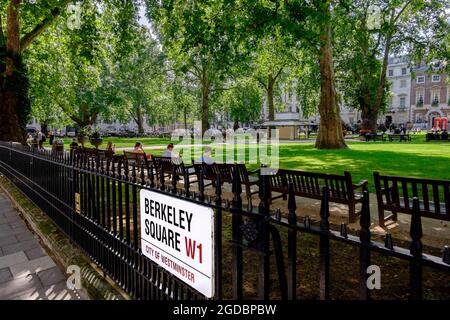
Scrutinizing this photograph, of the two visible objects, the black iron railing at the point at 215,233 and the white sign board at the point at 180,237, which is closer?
the black iron railing at the point at 215,233

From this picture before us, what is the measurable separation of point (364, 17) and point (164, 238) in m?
28.7

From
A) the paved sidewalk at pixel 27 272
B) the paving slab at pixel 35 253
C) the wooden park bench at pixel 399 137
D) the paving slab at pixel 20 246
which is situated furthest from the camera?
the wooden park bench at pixel 399 137

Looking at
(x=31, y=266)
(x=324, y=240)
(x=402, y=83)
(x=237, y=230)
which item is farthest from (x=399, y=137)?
(x=402, y=83)

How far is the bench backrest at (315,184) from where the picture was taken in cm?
582

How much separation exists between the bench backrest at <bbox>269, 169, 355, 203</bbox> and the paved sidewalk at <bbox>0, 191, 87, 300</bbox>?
3.50 m

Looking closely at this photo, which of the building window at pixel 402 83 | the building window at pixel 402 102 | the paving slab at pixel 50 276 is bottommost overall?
the paving slab at pixel 50 276

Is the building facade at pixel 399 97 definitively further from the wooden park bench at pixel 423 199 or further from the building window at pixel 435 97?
the wooden park bench at pixel 423 199

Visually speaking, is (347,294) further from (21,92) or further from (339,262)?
(21,92)

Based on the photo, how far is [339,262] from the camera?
4.28 meters

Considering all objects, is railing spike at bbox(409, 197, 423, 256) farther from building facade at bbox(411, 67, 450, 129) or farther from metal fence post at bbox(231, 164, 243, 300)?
building facade at bbox(411, 67, 450, 129)

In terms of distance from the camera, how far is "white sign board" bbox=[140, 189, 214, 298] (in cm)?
240

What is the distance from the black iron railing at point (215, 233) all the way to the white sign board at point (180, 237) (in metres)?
0.07

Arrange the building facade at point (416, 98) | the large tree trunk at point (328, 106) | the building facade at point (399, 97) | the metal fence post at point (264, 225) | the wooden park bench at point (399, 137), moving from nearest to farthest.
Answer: the metal fence post at point (264, 225) → the large tree trunk at point (328, 106) → the wooden park bench at point (399, 137) → the building facade at point (416, 98) → the building facade at point (399, 97)

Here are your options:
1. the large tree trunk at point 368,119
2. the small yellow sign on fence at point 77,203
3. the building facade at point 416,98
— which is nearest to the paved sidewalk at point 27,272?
the small yellow sign on fence at point 77,203
